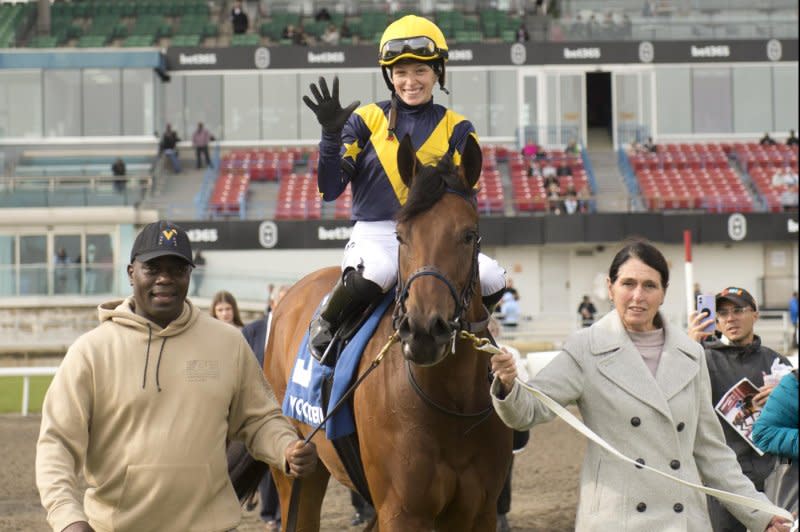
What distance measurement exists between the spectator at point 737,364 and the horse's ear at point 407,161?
205 cm

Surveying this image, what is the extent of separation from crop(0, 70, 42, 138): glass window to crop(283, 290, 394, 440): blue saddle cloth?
34.3 meters

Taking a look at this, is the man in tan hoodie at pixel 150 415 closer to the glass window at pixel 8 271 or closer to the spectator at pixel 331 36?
the glass window at pixel 8 271

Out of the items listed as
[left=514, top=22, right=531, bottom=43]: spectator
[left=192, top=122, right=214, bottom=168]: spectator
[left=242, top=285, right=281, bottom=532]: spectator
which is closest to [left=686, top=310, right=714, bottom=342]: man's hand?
[left=242, top=285, right=281, bottom=532]: spectator

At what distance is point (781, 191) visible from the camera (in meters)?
35.1

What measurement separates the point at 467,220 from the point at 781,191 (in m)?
32.5

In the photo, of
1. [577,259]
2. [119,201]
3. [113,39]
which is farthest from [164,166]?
[577,259]

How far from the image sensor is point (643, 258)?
13.8 feet

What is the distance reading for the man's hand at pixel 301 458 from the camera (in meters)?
3.97

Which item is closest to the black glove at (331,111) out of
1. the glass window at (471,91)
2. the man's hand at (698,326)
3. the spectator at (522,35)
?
the man's hand at (698,326)

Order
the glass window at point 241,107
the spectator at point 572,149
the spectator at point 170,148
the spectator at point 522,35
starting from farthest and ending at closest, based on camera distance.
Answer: the spectator at point 522,35, the glass window at point 241,107, the spectator at point 572,149, the spectator at point 170,148

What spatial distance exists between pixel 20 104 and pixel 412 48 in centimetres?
3513

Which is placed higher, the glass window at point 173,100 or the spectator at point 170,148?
the glass window at point 173,100

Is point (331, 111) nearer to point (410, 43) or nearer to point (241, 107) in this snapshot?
point (410, 43)

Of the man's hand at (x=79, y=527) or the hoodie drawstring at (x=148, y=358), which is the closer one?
the man's hand at (x=79, y=527)
